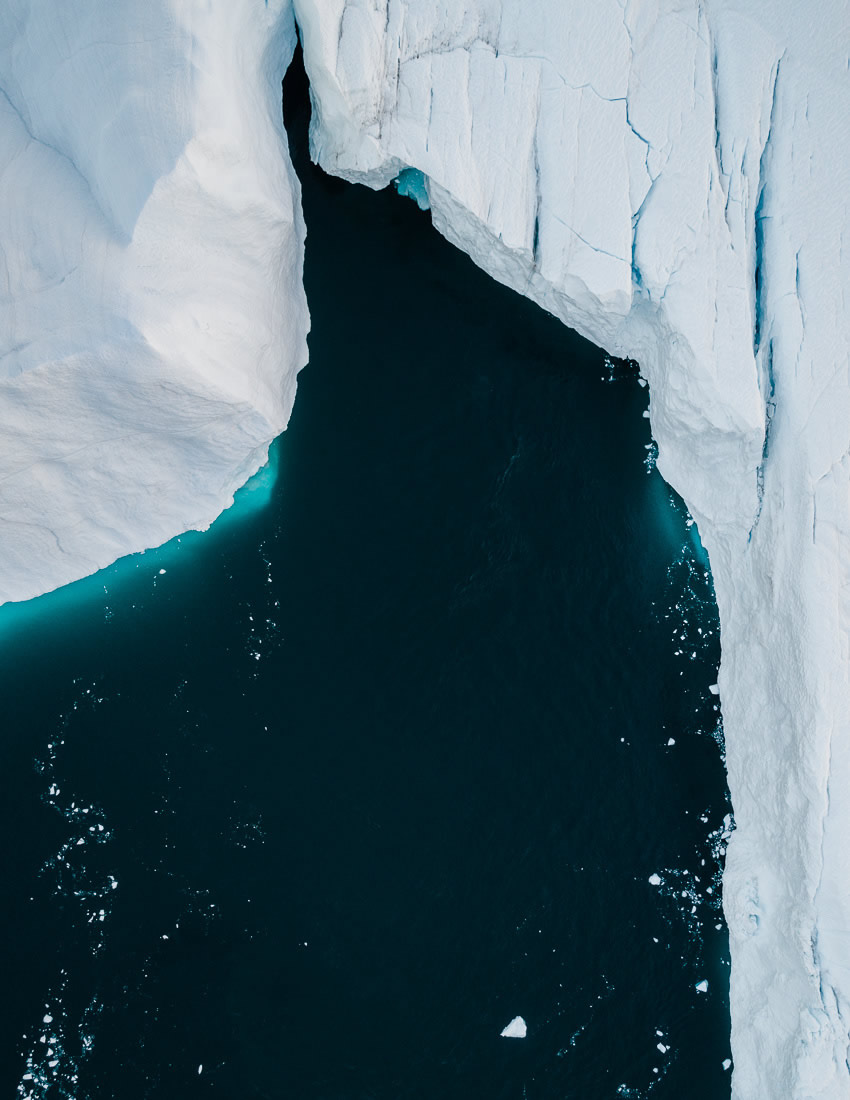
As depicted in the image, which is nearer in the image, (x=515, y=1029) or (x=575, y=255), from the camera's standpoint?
(x=515, y=1029)

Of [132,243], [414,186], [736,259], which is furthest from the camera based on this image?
[414,186]

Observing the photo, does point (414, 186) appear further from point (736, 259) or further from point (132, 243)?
point (736, 259)

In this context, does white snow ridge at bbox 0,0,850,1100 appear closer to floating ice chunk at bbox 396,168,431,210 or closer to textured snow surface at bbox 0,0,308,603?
textured snow surface at bbox 0,0,308,603

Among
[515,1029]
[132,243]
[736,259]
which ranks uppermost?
[736,259]

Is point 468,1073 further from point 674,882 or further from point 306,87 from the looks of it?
point 306,87

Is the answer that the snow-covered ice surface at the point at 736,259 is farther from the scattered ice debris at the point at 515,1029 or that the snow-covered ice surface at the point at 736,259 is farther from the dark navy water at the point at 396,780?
the scattered ice debris at the point at 515,1029

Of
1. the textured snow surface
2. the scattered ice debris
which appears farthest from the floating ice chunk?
the scattered ice debris

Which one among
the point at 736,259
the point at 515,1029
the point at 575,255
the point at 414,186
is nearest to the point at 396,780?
the point at 515,1029
